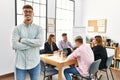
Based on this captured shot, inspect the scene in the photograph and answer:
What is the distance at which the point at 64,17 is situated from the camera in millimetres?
5863

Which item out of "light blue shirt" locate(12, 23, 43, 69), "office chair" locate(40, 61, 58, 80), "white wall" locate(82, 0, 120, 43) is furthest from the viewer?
"white wall" locate(82, 0, 120, 43)

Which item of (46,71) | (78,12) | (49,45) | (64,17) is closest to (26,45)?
(46,71)

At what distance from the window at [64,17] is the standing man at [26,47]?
367cm

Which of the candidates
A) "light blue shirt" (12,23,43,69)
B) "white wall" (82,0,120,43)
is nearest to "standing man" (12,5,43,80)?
"light blue shirt" (12,23,43,69)

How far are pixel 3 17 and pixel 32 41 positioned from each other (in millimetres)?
2337

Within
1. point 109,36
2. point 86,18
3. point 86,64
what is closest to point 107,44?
point 109,36

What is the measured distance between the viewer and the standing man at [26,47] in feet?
5.84

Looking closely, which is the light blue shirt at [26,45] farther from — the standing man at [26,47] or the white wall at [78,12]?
the white wall at [78,12]

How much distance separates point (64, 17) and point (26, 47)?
4220mm

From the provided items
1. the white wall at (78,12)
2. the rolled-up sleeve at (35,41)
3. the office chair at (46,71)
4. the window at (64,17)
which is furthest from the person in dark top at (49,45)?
the white wall at (78,12)

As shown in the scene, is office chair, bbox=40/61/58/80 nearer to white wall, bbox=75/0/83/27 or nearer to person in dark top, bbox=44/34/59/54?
person in dark top, bbox=44/34/59/54

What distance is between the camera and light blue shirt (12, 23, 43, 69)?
1.78 metres

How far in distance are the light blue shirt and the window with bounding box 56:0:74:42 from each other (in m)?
3.66

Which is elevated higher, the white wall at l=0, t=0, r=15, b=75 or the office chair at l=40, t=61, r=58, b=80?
the white wall at l=0, t=0, r=15, b=75
